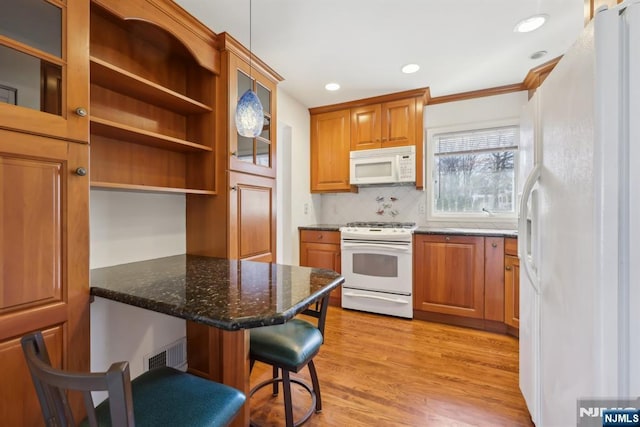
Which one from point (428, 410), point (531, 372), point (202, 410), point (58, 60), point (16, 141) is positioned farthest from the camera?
point (428, 410)

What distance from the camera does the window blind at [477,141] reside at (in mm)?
2984

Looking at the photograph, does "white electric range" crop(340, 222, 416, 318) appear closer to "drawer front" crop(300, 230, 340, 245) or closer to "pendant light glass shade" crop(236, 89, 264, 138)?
"drawer front" crop(300, 230, 340, 245)

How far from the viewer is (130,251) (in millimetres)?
1666

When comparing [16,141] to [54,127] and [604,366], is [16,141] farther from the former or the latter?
[604,366]

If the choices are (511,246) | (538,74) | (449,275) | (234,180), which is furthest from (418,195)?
(234,180)

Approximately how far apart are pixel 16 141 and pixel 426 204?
332 centimetres

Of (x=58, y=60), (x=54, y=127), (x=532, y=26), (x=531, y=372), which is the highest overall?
(x=532, y=26)

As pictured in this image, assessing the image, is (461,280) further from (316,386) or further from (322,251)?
(316,386)

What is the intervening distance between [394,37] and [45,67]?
6.59 ft

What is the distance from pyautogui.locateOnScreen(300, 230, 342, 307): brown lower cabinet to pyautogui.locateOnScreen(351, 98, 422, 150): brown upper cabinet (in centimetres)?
112

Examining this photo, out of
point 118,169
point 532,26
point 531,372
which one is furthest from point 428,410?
point 532,26

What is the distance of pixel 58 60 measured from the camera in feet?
3.58

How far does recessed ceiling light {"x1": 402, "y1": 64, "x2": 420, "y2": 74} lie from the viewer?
2457 millimetres

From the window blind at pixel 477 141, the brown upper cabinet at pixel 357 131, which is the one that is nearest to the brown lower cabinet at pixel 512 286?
the brown upper cabinet at pixel 357 131
